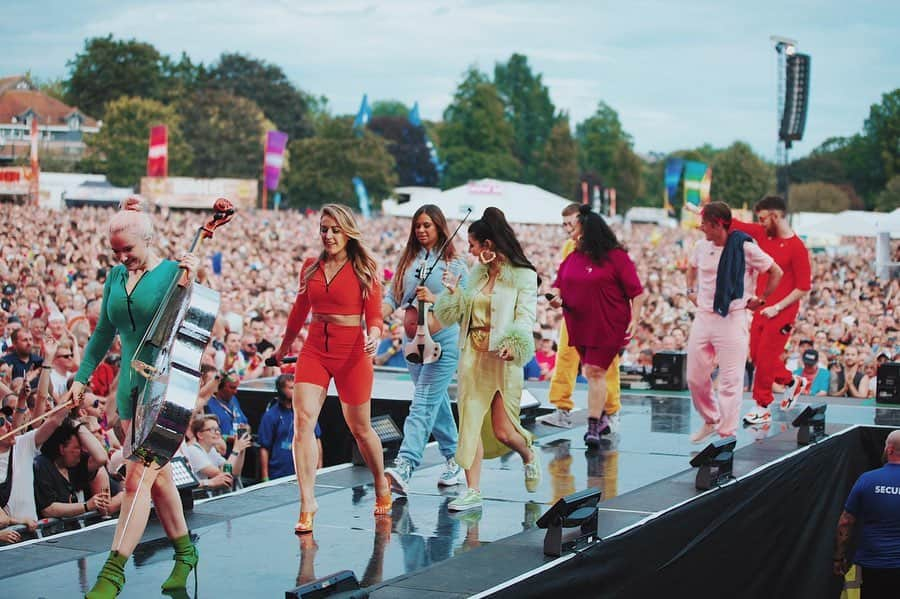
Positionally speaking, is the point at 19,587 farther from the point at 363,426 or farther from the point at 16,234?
the point at 16,234

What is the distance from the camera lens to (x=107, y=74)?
95375 millimetres

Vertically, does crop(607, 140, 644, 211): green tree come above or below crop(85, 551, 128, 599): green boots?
above

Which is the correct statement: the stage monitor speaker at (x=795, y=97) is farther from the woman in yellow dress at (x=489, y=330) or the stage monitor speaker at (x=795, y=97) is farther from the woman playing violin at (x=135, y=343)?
the woman playing violin at (x=135, y=343)

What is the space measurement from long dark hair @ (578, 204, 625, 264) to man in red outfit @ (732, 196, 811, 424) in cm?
135

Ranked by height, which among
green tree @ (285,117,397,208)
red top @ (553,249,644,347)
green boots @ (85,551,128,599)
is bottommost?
green boots @ (85,551,128,599)

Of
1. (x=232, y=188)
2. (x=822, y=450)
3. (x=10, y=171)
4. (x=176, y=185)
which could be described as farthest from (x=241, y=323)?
(x=232, y=188)

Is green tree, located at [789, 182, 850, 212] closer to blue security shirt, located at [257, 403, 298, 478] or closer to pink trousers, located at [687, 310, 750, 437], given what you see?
pink trousers, located at [687, 310, 750, 437]

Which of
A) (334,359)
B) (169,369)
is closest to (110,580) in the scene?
(169,369)

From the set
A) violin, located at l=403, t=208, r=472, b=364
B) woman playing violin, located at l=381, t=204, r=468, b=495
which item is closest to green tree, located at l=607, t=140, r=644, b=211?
woman playing violin, located at l=381, t=204, r=468, b=495

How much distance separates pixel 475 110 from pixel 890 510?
322 feet

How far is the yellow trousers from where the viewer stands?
9.38 m

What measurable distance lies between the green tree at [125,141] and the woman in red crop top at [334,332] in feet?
209

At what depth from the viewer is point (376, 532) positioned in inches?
257

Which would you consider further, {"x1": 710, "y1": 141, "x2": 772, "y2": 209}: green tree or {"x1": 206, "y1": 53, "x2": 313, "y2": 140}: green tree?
{"x1": 206, "y1": 53, "x2": 313, "y2": 140}: green tree
